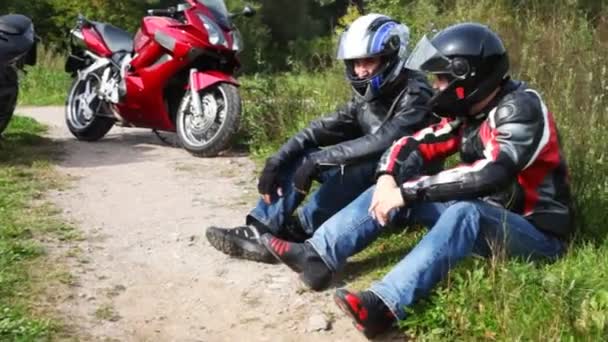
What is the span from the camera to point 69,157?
6.86m

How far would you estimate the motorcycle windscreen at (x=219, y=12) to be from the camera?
700 centimetres

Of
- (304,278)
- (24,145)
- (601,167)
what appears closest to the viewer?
(304,278)

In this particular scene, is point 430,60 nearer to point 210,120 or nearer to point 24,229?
point 24,229

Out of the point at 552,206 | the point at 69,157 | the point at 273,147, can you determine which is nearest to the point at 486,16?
the point at 273,147

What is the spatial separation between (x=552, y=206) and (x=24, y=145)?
4846 millimetres

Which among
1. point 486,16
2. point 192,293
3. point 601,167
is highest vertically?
point 486,16

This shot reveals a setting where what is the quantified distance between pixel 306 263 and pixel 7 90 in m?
3.16

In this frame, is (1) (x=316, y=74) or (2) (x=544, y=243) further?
(1) (x=316, y=74)

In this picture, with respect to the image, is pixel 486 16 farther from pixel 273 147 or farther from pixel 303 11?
pixel 303 11

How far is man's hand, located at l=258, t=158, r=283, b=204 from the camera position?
434 cm

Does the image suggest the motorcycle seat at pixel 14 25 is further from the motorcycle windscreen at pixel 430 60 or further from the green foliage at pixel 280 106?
the motorcycle windscreen at pixel 430 60

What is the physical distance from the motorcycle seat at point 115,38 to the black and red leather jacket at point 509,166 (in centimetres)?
429

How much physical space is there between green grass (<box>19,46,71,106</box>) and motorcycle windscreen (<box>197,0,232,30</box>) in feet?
14.3

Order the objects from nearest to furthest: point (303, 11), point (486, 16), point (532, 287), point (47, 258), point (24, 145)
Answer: point (532, 287) → point (47, 258) → point (24, 145) → point (486, 16) → point (303, 11)
